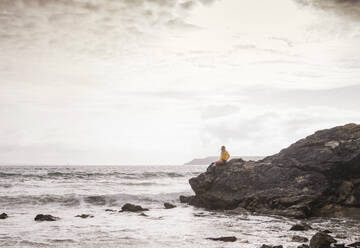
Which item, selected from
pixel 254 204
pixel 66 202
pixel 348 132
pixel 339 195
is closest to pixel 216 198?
pixel 254 204

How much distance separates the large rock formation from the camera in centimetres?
1772

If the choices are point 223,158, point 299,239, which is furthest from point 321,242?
point 223,158

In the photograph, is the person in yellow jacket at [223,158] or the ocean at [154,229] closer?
the ocean at [154,229]

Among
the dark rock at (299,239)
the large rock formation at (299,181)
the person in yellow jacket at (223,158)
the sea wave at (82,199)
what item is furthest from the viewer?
the person in yellow jacket at (223,158)

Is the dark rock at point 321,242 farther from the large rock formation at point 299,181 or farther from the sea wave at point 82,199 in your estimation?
the sea wave at point 82,199

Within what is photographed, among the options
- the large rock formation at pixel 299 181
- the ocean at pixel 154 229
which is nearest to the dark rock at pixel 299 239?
the ocean at pixel 154 229

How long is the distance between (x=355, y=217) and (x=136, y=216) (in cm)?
1133

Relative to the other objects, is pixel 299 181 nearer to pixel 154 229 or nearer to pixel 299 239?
pixel 299 239

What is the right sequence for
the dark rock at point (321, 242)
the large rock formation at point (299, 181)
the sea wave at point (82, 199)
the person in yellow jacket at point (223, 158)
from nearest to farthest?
the dark rock at point (321, 242)
the large rock formation at point (299, 181)
the sea wave at point (82, 199)
the person in yellow jacket at point (223, 158)

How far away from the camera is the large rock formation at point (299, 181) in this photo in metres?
17.7

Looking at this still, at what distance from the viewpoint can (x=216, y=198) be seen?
2117cm

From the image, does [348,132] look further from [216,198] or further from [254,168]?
[216,198]

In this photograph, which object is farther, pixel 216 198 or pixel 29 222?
pixel 216 198

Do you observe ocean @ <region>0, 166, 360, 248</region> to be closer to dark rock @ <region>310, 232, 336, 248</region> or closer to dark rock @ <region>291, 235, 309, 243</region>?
dark rock @ <region>291, 235, 309, 243</region>
